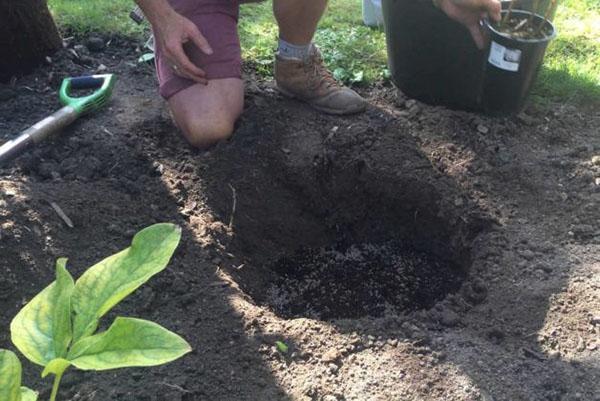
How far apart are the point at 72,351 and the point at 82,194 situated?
1446 millimetres

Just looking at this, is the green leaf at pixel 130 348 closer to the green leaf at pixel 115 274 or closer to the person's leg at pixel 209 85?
the green leaf at pixel 115 274

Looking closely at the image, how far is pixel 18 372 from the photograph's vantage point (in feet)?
2.80

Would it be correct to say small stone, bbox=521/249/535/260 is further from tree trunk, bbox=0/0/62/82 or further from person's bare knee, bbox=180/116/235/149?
tree trunk, bbox=0/0/62/82

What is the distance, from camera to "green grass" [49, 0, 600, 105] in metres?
3.01

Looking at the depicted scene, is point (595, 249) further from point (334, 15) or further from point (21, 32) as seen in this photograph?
point (21, 32)

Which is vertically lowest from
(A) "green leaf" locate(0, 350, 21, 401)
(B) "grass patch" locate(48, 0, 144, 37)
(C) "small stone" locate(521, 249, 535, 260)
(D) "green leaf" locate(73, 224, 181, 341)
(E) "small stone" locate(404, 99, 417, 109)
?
(C) "small stone" locate(521, 249, 535, 260)

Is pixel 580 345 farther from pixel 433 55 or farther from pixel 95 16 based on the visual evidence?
pixel 95 16

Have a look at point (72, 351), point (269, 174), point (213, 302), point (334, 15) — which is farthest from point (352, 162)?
point (72, 351)

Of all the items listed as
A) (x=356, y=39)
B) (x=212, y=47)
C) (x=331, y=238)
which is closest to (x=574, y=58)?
(x=356, y=39)

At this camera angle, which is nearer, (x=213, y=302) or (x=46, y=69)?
(x=213, y=302)

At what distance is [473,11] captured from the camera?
2600 mm

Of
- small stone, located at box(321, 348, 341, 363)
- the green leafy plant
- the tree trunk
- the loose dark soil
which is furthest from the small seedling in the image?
the green leafy plant

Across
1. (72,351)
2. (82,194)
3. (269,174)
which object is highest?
(72,351)

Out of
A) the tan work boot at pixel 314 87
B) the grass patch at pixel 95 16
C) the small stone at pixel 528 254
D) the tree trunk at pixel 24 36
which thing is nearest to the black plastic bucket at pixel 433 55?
the tan work boot at pixel 314 87
